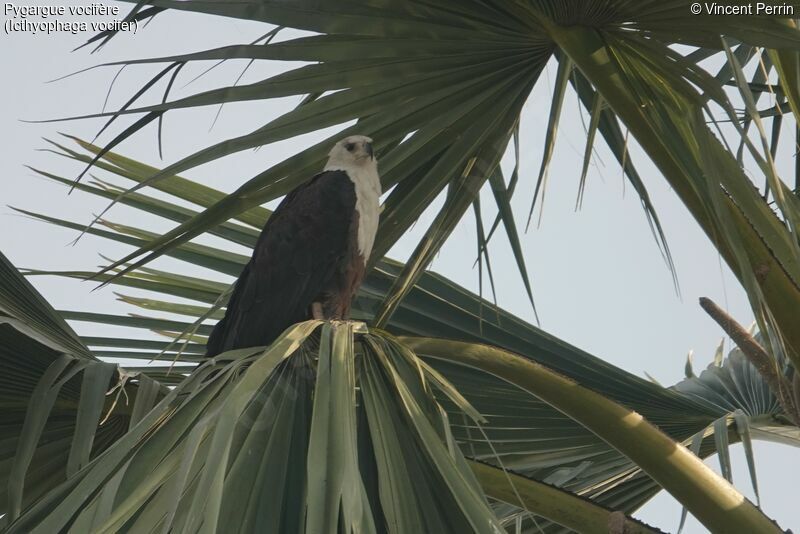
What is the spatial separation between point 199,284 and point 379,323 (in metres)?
0.84

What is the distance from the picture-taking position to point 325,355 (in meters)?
1.79

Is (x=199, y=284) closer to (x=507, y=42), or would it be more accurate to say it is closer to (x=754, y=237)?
(x=507, y=42)

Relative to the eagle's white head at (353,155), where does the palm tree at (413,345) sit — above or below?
below

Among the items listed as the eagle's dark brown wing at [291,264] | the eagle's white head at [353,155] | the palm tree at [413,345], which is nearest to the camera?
the palm tree at [413,345]

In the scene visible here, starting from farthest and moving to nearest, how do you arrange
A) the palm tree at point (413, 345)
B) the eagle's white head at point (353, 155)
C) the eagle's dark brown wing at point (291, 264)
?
1. the eagle's dark brown wing at point (291, 264)
2. the eagle's white head at point (353, 155)
3. the palm tree at point (413, 345)

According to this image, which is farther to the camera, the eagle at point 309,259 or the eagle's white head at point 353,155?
the eagle at point 309,259

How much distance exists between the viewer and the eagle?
10.5ft

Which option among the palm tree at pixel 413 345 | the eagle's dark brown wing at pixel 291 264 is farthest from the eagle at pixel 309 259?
the palm tree at pixel 413 345

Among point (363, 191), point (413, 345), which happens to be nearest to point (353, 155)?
point (363, 191)

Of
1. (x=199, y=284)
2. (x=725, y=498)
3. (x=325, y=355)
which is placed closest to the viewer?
(x=325, y=355)

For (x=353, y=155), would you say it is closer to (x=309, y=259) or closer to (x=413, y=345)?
(x=309, y=259)

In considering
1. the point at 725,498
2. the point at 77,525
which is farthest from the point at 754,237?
the point at 77,525

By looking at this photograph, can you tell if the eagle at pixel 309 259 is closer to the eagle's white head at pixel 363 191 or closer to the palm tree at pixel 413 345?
the eagle's white head at pixel 363 191

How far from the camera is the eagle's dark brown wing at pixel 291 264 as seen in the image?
3.20 meters
